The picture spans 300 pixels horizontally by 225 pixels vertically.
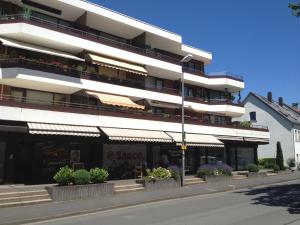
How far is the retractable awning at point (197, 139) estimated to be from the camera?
33.7 meters

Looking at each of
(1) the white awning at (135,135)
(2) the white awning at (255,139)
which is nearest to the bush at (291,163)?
(2) the white awning at (255,139)

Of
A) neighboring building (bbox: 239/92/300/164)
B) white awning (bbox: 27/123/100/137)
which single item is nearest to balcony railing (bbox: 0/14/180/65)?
white awning (bbox: 27/123/100/137)

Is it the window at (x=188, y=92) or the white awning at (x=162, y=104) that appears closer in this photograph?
the white awning at (x=162, y=104)

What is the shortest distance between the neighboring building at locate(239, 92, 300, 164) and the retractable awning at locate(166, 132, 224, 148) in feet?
82.5

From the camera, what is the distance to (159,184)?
26.9 metres

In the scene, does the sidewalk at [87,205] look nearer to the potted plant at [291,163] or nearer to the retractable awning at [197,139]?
the retractable awning at [197,139]

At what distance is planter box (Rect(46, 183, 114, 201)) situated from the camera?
2080cm

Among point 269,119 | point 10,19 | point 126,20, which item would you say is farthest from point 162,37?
point 269,119

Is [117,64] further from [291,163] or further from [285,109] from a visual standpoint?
[285,109]

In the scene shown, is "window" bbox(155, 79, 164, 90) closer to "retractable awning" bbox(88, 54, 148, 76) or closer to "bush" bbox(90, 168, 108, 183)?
"retractable awning" bbox(88, 54, 148, 76)

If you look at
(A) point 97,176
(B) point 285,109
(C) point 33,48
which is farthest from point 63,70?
(B) point 285,109

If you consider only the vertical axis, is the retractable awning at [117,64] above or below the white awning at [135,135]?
above

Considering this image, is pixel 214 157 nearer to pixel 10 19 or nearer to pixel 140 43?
pixel 140 43

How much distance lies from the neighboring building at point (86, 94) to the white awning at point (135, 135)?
11 centimetres
